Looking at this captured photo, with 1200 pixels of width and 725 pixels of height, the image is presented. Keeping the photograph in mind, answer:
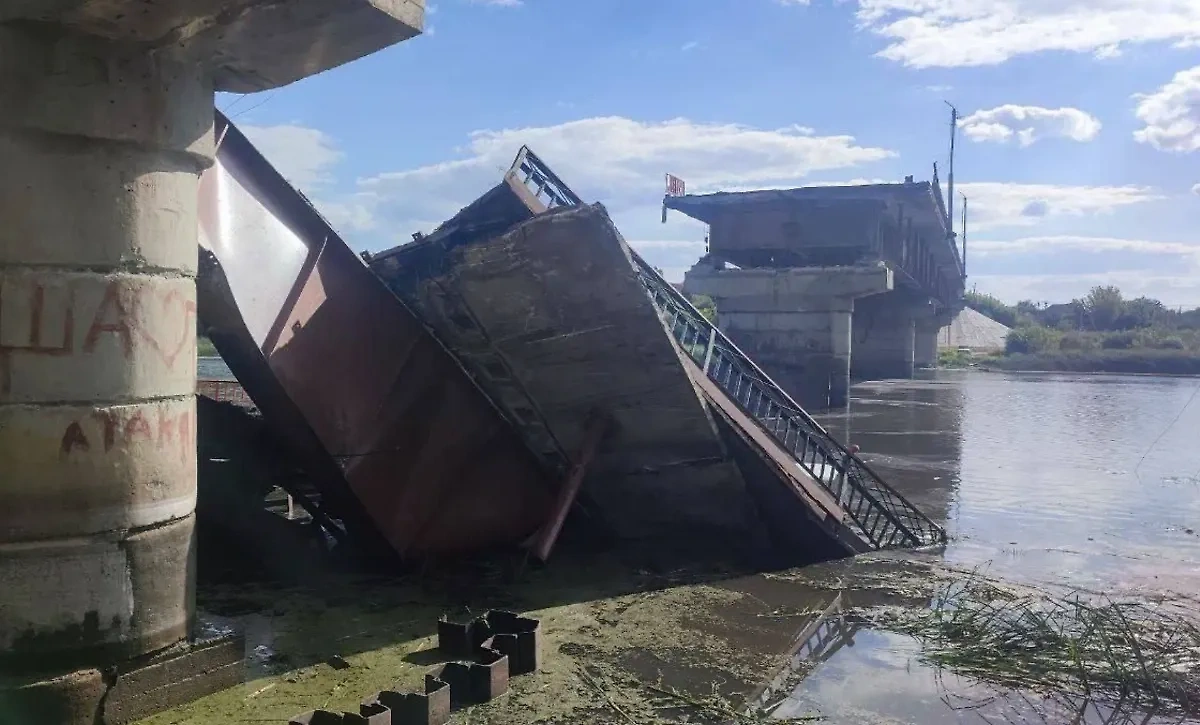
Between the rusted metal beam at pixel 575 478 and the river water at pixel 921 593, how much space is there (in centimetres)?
53

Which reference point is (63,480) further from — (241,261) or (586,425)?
(586,425)

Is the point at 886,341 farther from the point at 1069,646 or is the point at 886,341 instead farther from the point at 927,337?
the point at 1069,646

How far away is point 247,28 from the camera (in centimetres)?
512

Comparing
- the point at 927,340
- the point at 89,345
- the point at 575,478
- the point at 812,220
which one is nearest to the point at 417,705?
the point at 89,345

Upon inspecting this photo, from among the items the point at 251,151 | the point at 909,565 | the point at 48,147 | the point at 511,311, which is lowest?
the point at 909,565

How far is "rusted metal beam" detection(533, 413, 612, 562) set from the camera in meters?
8.55

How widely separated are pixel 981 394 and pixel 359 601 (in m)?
35.6

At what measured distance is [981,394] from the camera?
128 ft

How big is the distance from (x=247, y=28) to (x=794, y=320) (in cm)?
2669

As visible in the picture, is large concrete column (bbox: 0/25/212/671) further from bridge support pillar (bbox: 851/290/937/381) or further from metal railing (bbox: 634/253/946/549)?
bridge support pillar (bbox: 851/290/937/381)

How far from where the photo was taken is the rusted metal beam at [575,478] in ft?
28.0

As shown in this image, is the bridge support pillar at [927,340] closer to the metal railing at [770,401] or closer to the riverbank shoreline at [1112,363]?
the riverbank shoreline at [1112,363]

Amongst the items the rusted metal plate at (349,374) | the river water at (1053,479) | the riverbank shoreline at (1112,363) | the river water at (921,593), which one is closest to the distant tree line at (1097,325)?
the riverbank shoreline at (1112,363)

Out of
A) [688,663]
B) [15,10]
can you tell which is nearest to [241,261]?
[15,10]
